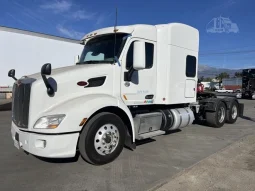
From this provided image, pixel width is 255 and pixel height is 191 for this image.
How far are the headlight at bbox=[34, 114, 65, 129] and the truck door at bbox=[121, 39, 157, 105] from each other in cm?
173

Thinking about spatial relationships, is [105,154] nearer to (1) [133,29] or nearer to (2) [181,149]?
(2) [181,149]

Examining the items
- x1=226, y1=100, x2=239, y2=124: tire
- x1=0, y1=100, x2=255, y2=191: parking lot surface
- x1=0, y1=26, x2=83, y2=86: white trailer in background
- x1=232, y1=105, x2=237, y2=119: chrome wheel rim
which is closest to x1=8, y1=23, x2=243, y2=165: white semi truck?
x1=0, y1=100, x2=255, y2=191: parking lot surface

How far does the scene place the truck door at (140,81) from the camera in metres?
5.46

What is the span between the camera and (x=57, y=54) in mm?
15250

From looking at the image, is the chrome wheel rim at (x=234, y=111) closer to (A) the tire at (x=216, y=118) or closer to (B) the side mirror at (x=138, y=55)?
(A) the tire at (x=216, y=118)

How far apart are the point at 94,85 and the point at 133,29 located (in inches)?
63.5

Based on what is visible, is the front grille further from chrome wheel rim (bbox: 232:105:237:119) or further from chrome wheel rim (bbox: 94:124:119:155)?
chrome wheel rim (bbox: 232:105:237:119)

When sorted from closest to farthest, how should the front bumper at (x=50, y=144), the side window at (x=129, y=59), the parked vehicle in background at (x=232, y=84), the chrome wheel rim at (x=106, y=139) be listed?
the front bumper at (x=50, y=144) → the chrome wheel rim at (x=106, y=139) → the side window at (x=129, y=59) → the parked vehicle in background at (x=232, y=84)

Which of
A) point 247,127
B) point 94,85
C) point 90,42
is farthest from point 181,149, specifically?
point 247,127

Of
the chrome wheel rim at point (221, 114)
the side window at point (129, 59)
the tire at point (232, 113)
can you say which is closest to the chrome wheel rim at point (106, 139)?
the side window at point (129, 59)

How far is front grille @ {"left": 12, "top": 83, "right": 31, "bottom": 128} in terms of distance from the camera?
434cm

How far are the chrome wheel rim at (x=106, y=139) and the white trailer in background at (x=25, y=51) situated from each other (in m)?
10.8

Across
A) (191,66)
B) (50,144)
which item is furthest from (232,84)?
(50,144)

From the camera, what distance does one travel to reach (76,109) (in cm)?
427
